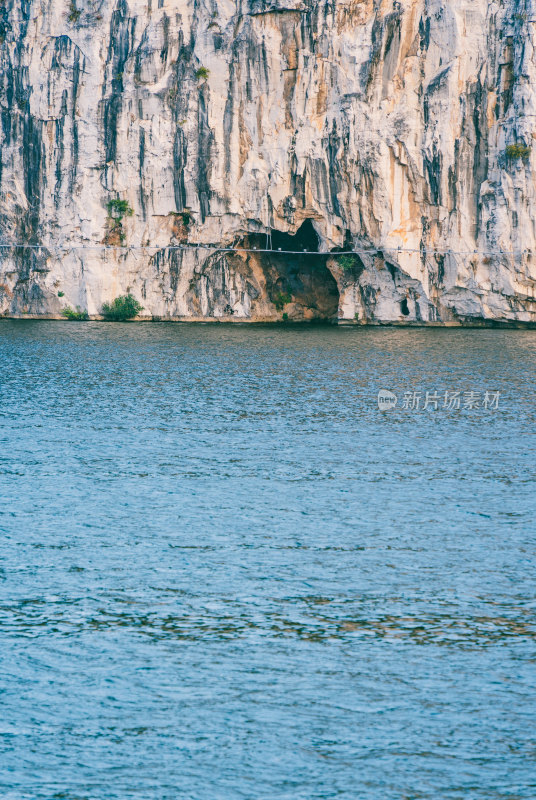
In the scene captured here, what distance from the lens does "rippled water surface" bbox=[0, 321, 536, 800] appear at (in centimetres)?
826

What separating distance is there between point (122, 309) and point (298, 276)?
11126 mm

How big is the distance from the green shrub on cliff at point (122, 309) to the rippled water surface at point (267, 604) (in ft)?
115

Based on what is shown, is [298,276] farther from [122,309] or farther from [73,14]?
[73,14]

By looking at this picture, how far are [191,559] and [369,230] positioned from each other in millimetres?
41606

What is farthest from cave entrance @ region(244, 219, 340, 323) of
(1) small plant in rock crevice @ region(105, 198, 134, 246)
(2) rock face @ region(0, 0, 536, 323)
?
(1) small plant in rock crevice @ region(105, 198, 134, 246)

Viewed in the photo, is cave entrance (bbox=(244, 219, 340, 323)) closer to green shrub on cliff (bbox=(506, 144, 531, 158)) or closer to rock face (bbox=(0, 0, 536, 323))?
rock face (bbox=(0, 0, 536, 323))

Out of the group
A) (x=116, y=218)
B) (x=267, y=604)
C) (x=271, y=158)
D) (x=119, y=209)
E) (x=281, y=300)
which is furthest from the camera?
(x=281, y=300)

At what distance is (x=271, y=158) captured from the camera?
54.8m

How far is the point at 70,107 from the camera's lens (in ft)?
193

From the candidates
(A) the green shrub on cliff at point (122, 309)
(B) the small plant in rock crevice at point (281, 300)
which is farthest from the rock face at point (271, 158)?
(A) the green shrub on cliff at point (122, 309)

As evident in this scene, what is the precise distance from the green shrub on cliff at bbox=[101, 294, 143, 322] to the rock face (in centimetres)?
60

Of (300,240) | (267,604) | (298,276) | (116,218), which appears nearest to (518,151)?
(300,240)

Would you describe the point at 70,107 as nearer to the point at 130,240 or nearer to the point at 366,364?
the point at 130,240

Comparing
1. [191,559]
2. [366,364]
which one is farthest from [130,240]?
[191,559]
